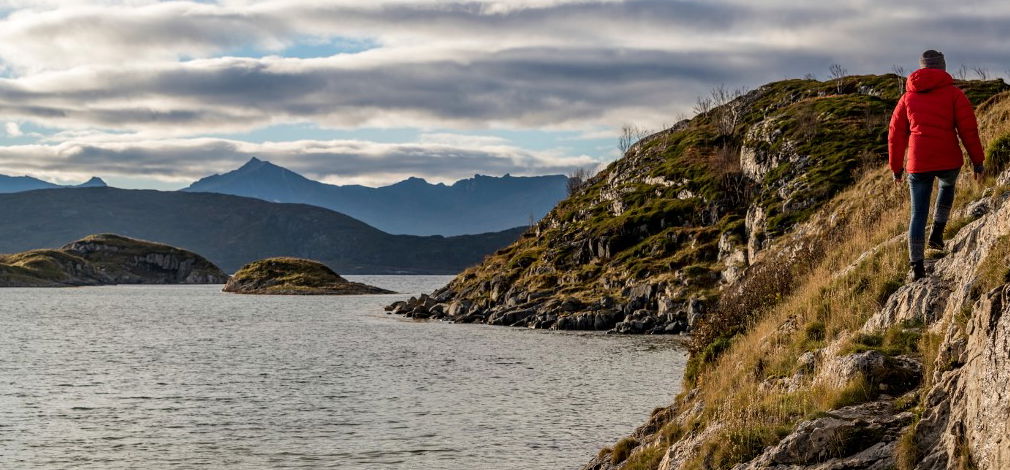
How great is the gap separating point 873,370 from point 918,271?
327cm

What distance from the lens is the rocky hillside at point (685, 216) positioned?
10344 centimetres

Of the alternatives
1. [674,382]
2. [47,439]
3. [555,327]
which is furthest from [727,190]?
[47,439]

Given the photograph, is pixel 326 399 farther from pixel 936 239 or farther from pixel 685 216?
pixel 685 216

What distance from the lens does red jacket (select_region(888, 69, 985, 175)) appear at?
1625 centimetres

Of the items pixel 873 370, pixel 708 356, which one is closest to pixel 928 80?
pixel 873 370

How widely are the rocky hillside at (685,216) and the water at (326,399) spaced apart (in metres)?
18.9

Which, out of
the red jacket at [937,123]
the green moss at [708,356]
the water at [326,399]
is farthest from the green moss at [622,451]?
the red jacket at [937,123]

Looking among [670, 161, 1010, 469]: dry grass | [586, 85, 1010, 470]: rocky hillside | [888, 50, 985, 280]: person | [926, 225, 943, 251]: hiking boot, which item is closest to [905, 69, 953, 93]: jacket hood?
[888, 50, 985, 280]: person

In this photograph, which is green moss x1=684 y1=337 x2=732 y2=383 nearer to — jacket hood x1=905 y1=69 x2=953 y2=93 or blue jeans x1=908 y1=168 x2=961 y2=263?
blue jeans x1=908 y1=168 x2=961 y2=263

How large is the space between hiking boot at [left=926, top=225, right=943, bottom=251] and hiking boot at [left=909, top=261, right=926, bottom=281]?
158 centimetres

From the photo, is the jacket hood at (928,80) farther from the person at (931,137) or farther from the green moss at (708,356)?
the green moss at (708,356)

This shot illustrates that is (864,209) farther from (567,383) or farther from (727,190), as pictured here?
(727,190)

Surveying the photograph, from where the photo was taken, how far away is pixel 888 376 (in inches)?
543

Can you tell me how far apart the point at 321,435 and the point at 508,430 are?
779 cm
